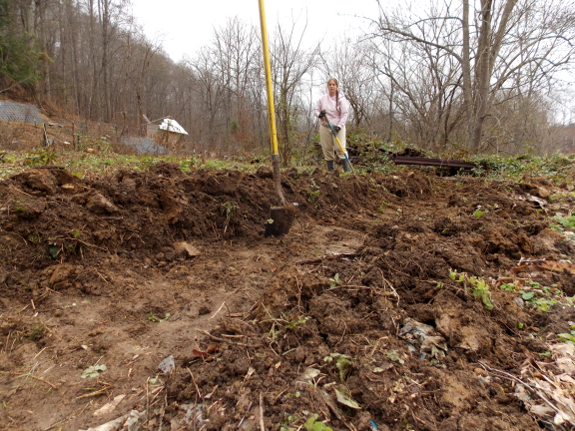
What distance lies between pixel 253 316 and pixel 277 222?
5.85 feet

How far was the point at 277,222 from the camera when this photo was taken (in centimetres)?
387

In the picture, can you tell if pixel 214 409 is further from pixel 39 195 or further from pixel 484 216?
pixel 484 216

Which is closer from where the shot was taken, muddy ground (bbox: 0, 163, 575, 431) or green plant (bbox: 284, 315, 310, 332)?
muddy ground (bbox: 0, 163, 575, 431)

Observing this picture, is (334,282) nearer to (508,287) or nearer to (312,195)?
(508,287)

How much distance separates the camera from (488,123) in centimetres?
1636

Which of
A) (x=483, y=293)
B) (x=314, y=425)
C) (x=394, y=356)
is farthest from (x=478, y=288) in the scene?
(x=314, y=425)

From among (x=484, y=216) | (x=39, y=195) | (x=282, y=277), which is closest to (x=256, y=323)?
(x=282, y=277)

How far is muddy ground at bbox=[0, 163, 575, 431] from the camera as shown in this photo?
141 cm

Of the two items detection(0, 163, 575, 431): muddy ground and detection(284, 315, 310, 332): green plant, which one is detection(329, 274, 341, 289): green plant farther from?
detection(284, 315, 310, 332): green plant

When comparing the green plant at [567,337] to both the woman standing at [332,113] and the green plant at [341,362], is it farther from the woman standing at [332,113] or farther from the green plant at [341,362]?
the woman standing at [332,113]

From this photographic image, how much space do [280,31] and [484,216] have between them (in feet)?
48.2

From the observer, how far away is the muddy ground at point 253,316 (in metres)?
1.41

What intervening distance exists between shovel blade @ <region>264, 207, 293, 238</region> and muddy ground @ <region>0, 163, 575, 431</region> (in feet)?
0.49

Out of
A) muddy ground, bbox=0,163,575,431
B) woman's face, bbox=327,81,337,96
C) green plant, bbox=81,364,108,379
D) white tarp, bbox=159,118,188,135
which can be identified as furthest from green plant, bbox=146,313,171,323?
white tarp, bbox=159,118,188,135
